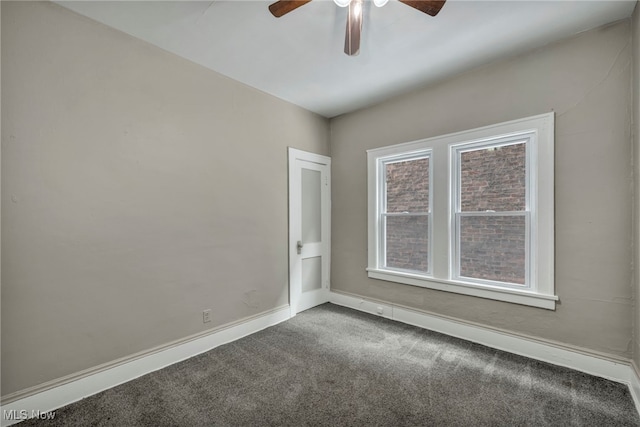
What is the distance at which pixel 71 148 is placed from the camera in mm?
1955

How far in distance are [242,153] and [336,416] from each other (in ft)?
8.00

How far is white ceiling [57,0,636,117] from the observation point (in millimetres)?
1947

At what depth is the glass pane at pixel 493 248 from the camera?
2578 millimetres

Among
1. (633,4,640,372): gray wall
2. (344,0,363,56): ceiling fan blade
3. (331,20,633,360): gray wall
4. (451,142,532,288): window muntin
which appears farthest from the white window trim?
(344,0,363,56): ceiling fan blade

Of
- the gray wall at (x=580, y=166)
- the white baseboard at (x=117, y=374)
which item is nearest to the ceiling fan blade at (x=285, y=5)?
the gray wall at (x=580, y=166)

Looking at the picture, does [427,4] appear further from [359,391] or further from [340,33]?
[359,391]

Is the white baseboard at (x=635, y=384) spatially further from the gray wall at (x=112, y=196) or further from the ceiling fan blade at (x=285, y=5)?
the ceiling fan blade at (x=285, y=5)

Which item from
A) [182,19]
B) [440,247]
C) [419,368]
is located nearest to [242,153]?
[182,19]

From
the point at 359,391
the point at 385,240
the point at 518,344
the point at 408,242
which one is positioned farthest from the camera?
the point at 385,240

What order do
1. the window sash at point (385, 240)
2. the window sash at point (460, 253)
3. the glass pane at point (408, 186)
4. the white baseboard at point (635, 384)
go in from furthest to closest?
the glass pane at point (408, 186), the window sash at point (385, 240), the window sash at point (460, 253), the white baseboard at point (635, 384)

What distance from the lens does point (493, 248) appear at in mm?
2717

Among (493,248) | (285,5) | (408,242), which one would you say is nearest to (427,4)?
(285,5)

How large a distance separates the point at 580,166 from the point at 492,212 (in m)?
0.71

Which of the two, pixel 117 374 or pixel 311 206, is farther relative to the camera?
pixel 311 206
